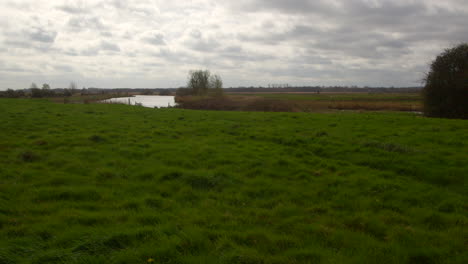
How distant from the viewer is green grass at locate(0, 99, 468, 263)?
4.55 meters

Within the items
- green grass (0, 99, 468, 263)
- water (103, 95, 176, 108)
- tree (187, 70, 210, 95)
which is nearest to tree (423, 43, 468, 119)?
green grass (0, 99, 468, 263)

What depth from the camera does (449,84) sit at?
25328 millimetres

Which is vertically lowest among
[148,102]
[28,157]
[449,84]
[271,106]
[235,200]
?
[235,200]

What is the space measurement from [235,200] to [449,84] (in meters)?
26.5

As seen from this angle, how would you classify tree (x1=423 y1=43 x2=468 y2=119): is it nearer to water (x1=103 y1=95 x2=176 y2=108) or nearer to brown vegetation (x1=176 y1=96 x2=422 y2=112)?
brown vegetation (x1=176 y1=96 x2=422 y2=112)

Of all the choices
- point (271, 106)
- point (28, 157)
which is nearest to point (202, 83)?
point (271, 106)

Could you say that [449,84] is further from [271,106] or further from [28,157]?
[28,157]

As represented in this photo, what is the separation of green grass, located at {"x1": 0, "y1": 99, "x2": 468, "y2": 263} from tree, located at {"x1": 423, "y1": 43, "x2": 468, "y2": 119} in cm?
1552

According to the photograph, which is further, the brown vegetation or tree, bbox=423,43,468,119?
the brown vegetation

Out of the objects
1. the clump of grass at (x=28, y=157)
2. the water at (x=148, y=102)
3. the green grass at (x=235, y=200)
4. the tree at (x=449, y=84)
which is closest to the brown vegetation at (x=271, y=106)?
the water at (x=148, y=102)

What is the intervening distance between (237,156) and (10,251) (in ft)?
22.9

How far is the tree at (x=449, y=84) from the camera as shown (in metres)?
24.9

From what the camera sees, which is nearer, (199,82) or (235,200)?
(235,200)

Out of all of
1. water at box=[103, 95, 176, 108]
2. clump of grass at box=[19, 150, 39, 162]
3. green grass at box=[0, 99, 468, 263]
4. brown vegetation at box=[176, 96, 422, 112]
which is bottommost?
green grass at box=[0, 99, 468, 263]
